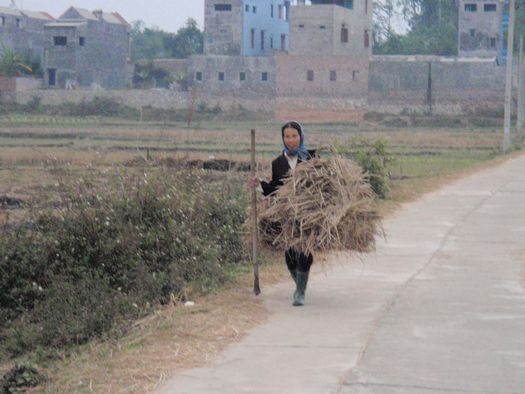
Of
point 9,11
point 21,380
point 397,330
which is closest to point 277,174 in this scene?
point 397,330

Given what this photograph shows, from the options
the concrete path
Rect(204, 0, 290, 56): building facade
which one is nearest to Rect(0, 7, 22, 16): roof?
Rect(204, 0, 290, 56): building facade

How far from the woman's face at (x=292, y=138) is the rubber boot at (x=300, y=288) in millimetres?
1235

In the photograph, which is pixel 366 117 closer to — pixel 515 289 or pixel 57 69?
pixel 57 69

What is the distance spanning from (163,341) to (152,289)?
2.52 meters

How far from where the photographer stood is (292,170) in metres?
10.4

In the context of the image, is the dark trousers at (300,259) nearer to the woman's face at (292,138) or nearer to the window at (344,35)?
the woman's face at (292,138)

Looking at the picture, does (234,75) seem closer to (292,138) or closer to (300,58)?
(300,58)

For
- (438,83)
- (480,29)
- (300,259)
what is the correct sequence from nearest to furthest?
(300,259) → (438,83) → (480,29)

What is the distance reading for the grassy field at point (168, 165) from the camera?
8180 mm

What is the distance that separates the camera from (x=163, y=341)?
28.7ft

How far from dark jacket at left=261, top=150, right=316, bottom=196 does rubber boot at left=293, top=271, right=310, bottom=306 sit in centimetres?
89

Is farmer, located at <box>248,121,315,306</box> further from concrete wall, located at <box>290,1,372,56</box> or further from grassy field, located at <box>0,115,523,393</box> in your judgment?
concrete wall, located at <box>290,1,372,56</box>

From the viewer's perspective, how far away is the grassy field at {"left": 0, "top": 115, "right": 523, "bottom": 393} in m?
8.18

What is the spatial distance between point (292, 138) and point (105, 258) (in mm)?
2962
